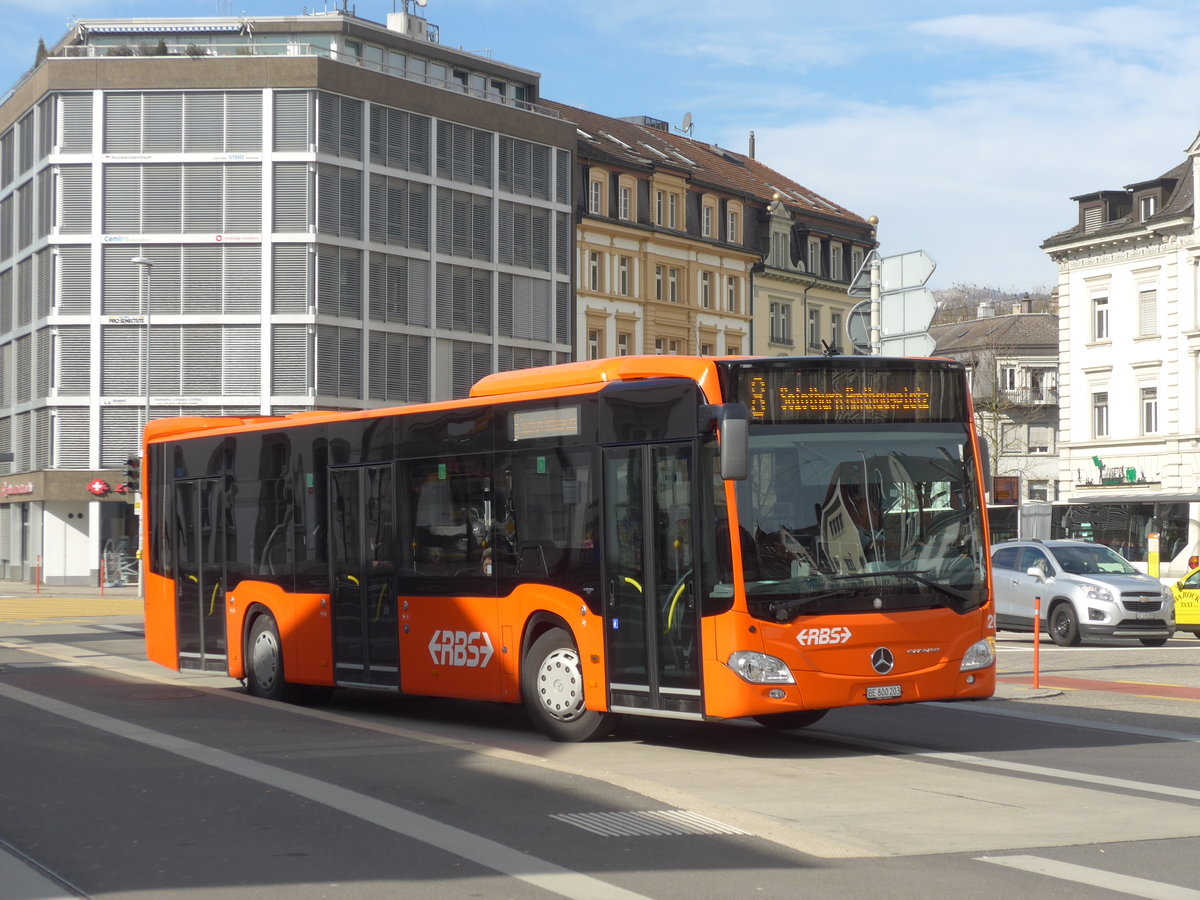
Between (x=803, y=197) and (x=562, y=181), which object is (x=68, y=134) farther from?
(x=803, y=197)

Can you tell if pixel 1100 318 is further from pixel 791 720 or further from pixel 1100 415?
pixel 791 720

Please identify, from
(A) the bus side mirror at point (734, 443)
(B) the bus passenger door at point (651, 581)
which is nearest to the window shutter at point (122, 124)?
(B) the bus passenger door at point (651, 581)

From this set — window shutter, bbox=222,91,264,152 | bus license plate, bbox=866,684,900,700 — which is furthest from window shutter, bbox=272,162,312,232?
bus license plate, bbox=866,684,900,700

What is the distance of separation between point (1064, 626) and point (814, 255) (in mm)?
54355

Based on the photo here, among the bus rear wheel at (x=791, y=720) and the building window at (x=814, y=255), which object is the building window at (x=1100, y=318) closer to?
the building window at (x=814, y=255)

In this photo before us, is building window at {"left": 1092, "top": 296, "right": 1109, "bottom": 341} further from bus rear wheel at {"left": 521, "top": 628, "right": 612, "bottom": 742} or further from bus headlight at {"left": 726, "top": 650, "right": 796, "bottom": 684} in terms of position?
bus headlight at {"left": 726, "top": 650, "right": 796, "bottom": 684}

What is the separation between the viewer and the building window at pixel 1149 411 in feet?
200

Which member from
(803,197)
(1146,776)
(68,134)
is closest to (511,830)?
(1146,776)

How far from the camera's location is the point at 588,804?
959 cm

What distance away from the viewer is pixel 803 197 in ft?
271

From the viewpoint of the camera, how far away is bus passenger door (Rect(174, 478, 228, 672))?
718 inches

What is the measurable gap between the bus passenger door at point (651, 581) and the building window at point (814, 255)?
221ft

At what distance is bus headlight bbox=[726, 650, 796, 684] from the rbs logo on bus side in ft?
9.92

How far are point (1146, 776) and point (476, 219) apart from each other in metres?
53.1
